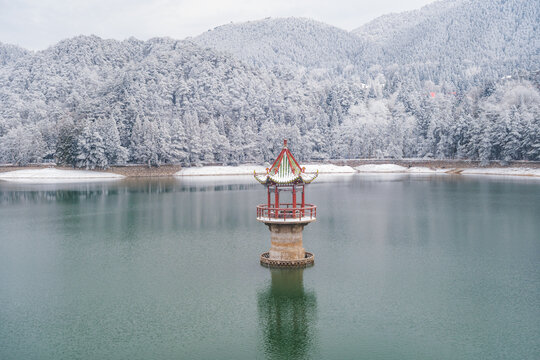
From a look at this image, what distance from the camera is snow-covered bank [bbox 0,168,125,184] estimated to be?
11825 centimetres

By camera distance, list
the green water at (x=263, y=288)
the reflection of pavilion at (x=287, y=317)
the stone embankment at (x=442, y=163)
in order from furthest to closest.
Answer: the stone embankment at (x=442, y=163) < the green water at (x=263, y=288) < the reflection of pavilion at (x=287, y=317)

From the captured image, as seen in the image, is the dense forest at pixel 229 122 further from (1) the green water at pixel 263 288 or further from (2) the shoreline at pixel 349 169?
(1) the green water at pixel 263 288

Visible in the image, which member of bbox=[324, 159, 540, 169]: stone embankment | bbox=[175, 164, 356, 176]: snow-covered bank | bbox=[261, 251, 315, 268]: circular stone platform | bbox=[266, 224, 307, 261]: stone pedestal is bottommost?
bbox=[261, 251, 315, 268]: circular stone platform

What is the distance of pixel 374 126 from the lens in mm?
170625

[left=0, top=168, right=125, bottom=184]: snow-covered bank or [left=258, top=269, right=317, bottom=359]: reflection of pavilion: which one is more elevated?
[left=0, top=168, right=125, bottom=184]: snow-covered bank

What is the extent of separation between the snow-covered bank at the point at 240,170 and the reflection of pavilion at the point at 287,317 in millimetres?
103504

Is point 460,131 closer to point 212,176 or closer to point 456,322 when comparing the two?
point 212,176

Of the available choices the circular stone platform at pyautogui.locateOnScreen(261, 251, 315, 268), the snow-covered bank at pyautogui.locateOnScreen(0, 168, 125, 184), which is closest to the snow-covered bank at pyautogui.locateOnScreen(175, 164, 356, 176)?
the snow-covered bank at pyautogui.locateOnScreen(0, 168, 125, 184)

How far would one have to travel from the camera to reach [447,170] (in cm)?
12850

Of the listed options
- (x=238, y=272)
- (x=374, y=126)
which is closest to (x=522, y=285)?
(x=238, y=272)

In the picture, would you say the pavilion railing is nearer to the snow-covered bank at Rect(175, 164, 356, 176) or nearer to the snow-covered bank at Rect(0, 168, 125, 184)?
the snow-covered bank at Rect(0, 168, 125, 184)

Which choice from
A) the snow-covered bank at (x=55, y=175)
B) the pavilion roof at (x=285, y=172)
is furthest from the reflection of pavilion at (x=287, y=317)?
the snow-covered bank at (x=55, y=175)

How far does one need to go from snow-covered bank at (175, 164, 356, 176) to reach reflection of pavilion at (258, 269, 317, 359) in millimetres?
103504

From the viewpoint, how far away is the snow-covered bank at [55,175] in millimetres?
118250
